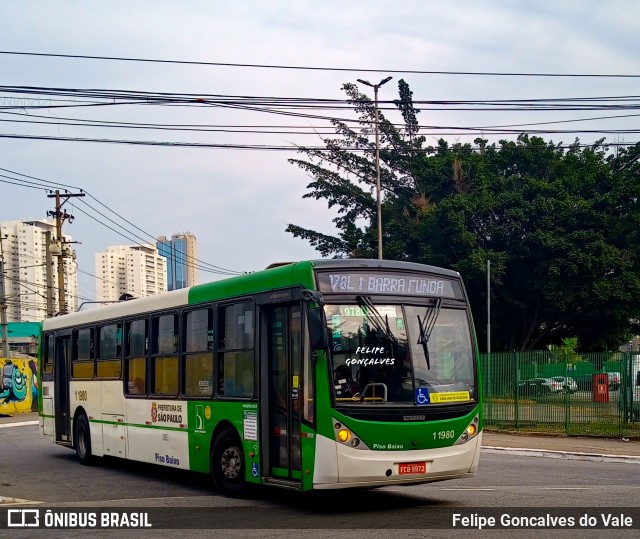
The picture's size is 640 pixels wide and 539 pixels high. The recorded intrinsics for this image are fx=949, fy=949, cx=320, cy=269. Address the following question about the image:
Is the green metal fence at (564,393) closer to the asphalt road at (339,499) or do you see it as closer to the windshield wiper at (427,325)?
the asphalt road at (339,499)

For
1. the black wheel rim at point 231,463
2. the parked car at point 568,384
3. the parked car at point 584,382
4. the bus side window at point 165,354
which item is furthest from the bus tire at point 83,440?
the parked car at point 584,382

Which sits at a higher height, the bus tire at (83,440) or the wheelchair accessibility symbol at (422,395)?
the wheelchair accessibility symbol at (422,395)

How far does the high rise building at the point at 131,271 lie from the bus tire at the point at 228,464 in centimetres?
6934

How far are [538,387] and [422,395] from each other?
15.2m

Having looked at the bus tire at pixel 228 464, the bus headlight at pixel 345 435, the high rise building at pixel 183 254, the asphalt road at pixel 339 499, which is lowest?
the asphalt road at pixel 339 499

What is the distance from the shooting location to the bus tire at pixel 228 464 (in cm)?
1282

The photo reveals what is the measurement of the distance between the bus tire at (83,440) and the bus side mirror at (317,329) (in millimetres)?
9054

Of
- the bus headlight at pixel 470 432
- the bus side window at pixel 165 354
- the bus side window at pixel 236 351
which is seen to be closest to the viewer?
the bus headlight at pixel 470 432

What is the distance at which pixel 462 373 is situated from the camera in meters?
11.8

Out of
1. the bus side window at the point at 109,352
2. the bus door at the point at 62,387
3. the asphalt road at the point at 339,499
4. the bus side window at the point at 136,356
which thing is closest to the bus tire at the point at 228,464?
the asphalt road at the point at 339,499

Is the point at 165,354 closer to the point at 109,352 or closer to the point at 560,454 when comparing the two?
the point at 109,352

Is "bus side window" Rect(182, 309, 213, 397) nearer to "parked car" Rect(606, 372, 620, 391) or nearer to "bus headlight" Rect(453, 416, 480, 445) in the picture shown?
"bus headlight" Rect(453, 416, 480, 445)

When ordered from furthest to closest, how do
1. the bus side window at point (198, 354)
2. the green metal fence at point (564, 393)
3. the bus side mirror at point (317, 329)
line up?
1. the green metal fence at point (564, 393)
2. the bus side window at point (198, 354)
3. the bus side mirror at point (317, 329)

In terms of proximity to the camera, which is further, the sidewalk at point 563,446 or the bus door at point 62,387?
the bus door at point 62,387
